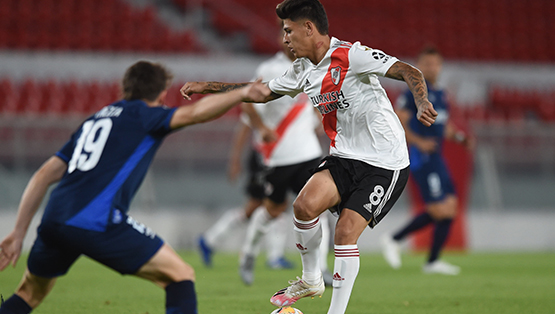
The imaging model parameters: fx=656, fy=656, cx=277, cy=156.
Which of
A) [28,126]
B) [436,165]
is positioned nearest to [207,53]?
[28,126]

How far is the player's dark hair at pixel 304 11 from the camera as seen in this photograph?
4.09m

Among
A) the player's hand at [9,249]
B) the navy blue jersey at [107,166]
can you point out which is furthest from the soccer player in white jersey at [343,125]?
the player's hand at [9,249]

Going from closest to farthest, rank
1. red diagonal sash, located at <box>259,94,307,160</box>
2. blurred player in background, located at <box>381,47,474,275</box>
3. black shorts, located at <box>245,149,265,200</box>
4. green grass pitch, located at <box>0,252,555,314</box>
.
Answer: green grass pitch, located at <box>0,252,555,314</box> < red diagonal sash, located at <box>259,94,307,160</box> < black shorts, located at <box>245,149,265,200</box> < blurred player in background, located at <box>381,47,474,275</box>

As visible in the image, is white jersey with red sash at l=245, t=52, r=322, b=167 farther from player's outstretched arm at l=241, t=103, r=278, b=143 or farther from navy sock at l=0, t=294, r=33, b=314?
navy sock at l=0, t=294, r=33, b=314

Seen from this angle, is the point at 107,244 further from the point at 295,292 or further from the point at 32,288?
the point at 295,292

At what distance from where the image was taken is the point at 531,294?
5.76 metres

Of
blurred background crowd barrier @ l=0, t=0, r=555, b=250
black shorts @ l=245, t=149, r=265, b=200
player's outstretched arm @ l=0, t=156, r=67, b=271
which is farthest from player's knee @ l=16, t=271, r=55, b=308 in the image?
blurred background crowd barrier @ l=0, t=0, r=555, b=250

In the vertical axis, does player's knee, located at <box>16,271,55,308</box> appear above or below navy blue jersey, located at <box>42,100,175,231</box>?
below

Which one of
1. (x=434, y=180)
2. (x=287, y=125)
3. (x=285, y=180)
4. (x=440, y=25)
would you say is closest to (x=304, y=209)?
(x=285, y=180)

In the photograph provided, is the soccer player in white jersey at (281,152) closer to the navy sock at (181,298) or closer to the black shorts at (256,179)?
the black shorts at (256,179)

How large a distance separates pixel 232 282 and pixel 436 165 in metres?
2.84

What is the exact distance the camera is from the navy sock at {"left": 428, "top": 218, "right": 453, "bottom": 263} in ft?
25.4

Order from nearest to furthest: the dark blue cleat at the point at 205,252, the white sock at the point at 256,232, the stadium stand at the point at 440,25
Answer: the white sock at the point at 256,232
the dark blue cleat at the point at 205,252
the stadium stand at the point at 440,25

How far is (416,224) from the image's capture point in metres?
8.33
